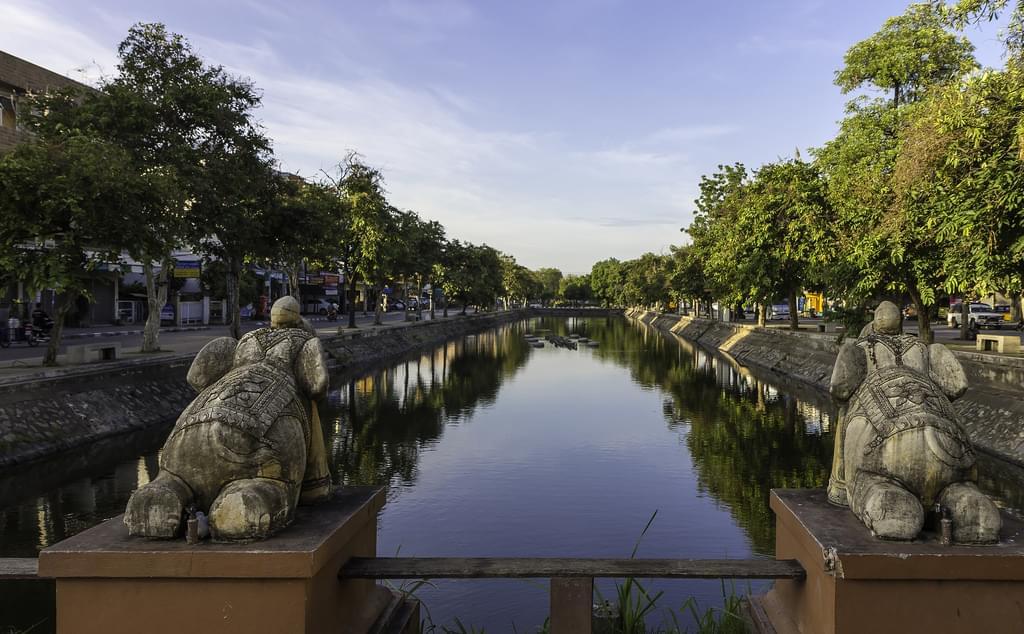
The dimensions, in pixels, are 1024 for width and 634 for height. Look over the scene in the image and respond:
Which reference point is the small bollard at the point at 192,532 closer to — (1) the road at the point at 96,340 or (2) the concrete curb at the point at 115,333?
(1) the road at the point at 96,340

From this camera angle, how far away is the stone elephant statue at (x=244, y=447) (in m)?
4.00

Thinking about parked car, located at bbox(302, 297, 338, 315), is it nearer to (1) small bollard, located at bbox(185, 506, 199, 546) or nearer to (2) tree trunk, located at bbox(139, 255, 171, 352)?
(2) tree trunk, located at bbox(139, 255, 171, 352)

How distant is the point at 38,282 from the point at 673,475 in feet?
52.8

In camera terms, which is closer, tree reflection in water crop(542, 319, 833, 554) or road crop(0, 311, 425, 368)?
A: tree reflection in water crop(542, 319, 833, 554)

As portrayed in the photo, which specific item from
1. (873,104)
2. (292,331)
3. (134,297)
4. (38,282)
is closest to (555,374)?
(873,104)

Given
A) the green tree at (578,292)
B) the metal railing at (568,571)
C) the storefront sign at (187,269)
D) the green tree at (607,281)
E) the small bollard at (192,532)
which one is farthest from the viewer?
the green tree at (578,292)

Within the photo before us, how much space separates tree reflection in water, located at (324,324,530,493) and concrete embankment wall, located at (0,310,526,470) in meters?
4.93

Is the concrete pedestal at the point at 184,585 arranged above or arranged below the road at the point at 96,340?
above

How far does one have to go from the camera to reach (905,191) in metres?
15.7

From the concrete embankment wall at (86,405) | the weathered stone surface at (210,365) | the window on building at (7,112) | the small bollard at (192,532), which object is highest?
the window on building at (7,112)

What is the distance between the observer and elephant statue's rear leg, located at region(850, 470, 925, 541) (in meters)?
4.06

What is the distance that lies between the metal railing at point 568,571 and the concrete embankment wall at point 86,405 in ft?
44.7

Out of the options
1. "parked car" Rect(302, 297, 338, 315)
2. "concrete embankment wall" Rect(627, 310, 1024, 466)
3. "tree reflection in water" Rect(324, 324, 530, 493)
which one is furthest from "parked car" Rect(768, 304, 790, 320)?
"parked car" Rect(302, 297, 338, 315)

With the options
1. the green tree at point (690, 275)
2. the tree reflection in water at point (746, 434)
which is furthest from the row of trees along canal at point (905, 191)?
the green tree at point (690, 275)
